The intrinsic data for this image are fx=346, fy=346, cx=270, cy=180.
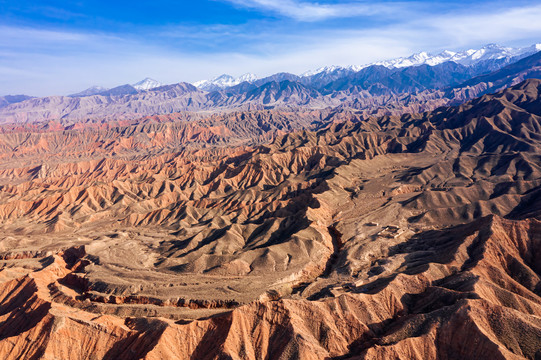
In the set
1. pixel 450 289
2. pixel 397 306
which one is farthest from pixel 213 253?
pixel 450 289

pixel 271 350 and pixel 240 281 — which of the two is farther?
pixel 240 281

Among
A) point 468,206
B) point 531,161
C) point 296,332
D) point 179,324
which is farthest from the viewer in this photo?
point 531,161

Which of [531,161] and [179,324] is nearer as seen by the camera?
[179,324]

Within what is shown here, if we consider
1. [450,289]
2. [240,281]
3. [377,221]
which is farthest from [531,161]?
[240,281]

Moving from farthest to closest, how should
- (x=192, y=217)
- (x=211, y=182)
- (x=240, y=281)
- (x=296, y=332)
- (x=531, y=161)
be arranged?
(x=211, y=182) < (x=531, y=161) < (x=192, y=217) < (x=240, y=281) < (x=296, y=332)

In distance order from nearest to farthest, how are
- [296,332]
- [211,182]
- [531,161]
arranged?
[296,332]
[531,161]
[211,182]

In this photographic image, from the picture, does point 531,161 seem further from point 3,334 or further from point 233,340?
point 3,334

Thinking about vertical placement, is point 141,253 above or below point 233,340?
below

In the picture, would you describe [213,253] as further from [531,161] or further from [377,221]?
[531,161]

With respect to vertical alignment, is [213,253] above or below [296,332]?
below

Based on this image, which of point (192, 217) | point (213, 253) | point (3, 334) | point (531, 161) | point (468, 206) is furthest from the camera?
point (531, 161)
